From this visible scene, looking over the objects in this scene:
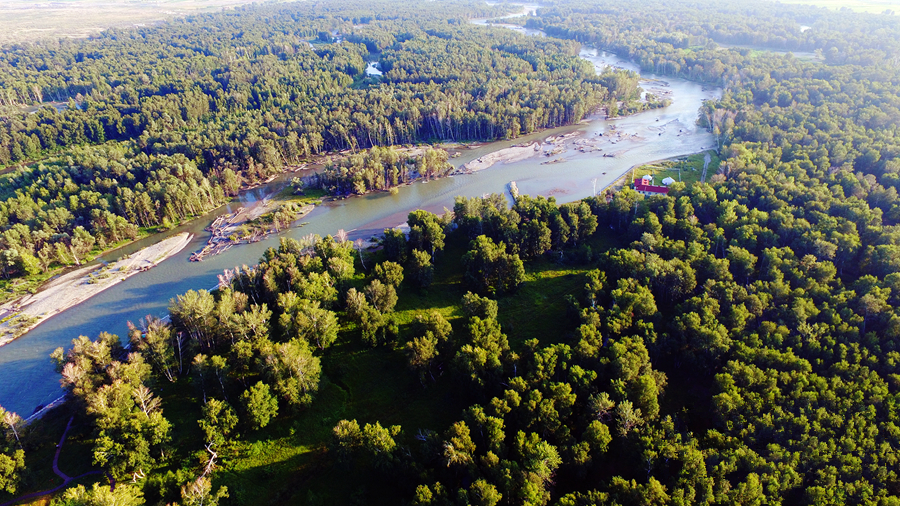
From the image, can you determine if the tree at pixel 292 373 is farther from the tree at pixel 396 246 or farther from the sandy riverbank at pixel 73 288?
the sandy riverbank at pixel 73 288

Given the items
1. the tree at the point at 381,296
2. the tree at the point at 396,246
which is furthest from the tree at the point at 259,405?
the tree at the point at 396,246

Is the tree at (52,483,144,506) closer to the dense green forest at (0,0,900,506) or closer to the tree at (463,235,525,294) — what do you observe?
the dense green forest at (0,0,900,506)

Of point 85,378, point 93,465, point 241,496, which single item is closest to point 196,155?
point 85,378

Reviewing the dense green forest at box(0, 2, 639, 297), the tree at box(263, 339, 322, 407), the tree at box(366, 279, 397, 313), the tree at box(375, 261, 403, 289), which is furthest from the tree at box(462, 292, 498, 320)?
the dense green forest at box(0, 2, 639, 297)

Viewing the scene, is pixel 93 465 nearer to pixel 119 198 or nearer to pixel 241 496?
pixel 241 496

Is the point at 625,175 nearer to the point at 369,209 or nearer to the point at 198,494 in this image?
the point at 369,209
